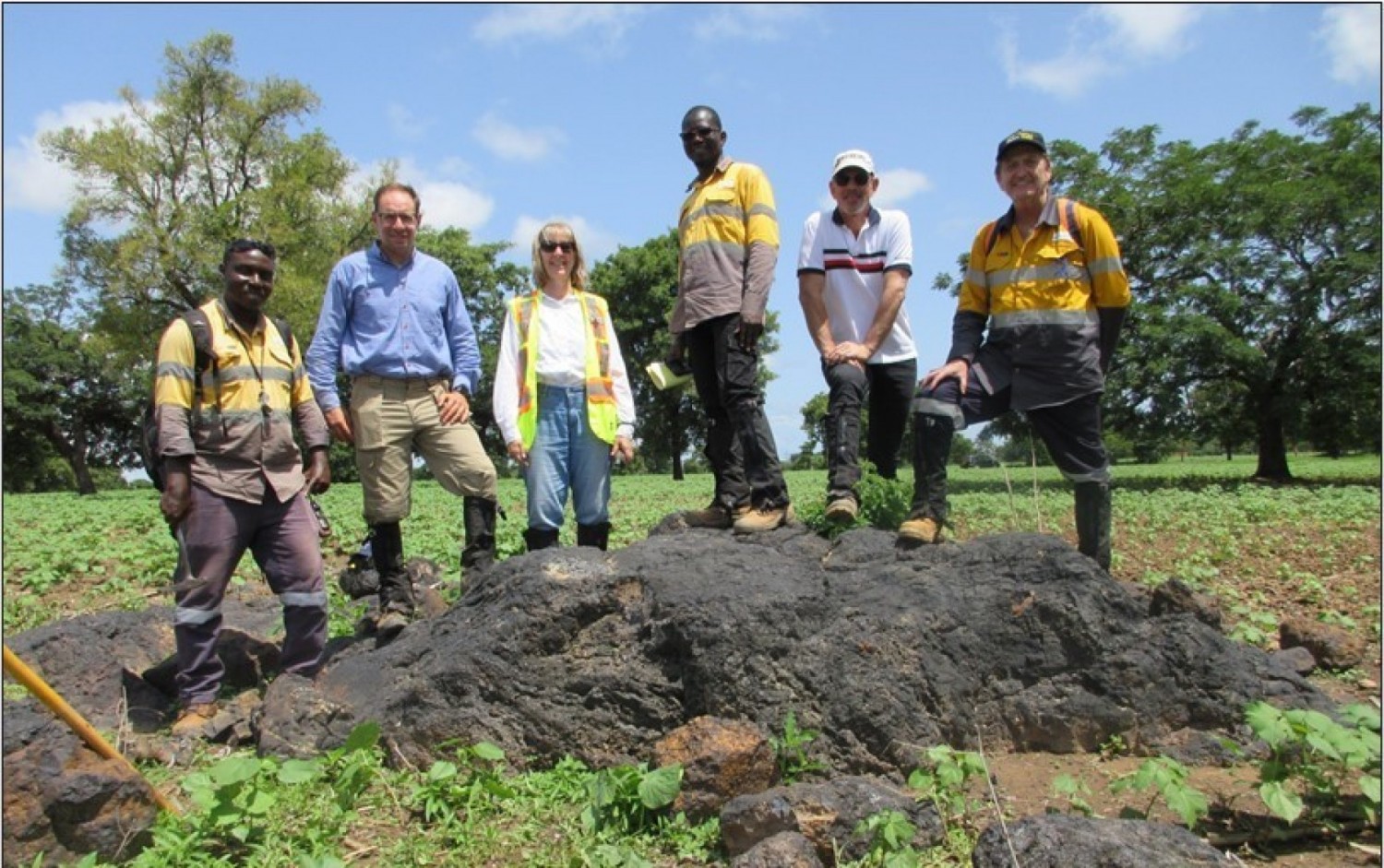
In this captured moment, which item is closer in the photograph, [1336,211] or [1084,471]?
[1084,471]

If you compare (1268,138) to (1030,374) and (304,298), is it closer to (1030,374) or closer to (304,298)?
(1030,374)

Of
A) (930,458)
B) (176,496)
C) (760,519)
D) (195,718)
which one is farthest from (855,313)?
(195,718)

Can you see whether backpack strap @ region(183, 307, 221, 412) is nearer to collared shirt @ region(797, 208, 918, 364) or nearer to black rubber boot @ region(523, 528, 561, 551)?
black rubber boot @ region(523, 528, 561, 551)

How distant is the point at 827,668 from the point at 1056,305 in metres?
2.17

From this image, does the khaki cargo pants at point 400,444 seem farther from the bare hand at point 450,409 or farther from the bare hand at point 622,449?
the bare hand at point 622,449

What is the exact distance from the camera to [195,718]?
15.5ft

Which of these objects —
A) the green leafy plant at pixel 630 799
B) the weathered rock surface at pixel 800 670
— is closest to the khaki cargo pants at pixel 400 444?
the weathered rock surface at pixel 800 670

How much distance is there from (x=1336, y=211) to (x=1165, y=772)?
21.2 meters

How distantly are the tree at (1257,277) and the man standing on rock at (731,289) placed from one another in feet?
57.0

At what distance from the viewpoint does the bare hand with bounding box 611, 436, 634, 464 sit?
577 centimetres

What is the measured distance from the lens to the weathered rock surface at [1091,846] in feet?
9.23

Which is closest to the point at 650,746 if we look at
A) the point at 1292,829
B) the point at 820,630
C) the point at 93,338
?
the point at 820,630

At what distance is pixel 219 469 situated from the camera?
493 cm

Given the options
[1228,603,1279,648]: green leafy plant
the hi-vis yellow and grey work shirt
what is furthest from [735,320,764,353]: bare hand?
[1228,603,1279,648]: green leafy plant
